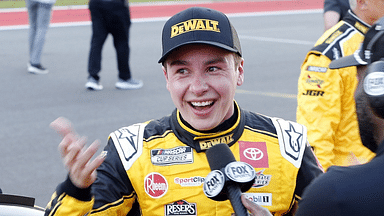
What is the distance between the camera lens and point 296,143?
242 cm

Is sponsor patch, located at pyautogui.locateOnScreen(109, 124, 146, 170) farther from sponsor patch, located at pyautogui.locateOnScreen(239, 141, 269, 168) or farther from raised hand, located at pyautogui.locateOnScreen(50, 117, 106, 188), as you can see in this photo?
sponsor patch, located at pyautogui.locateOnScreen(239, 141, 269, 168)

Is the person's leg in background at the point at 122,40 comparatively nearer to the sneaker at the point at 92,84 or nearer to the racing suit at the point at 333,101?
the sneaker at the point at 92,84

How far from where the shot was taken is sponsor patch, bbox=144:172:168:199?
231 centimetres

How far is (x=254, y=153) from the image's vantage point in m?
2.39

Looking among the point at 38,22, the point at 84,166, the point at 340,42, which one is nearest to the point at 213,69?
the point at 84,166

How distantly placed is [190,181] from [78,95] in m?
6.75

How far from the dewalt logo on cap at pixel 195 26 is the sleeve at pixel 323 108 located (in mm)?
1338

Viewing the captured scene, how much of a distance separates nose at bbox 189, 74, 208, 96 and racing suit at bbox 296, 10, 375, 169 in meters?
1.34

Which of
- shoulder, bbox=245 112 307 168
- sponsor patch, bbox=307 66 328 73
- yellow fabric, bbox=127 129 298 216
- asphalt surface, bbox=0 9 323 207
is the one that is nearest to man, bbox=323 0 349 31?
asphalt surface, bbox=0 9 323 207

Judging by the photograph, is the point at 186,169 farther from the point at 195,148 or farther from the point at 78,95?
the point at 78,95

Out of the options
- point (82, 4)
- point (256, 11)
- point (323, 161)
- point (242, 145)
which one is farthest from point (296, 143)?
point (82, 4)

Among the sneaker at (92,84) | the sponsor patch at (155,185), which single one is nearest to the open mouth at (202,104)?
the sponsor patch at (155,185)

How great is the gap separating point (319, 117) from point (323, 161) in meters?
0.31

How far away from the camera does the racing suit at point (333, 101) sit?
11.0 ft
